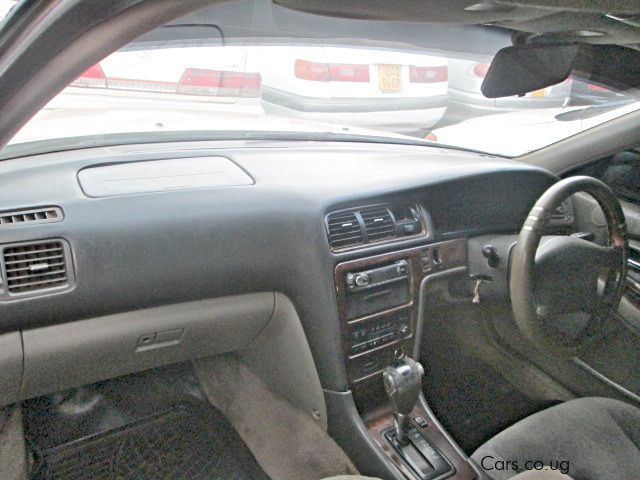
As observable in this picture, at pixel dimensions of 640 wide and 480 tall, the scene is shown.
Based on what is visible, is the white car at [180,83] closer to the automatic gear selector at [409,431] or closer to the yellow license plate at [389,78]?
the yellow license plate at [389,78]

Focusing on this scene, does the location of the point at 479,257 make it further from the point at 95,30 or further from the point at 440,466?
the point at 95,30

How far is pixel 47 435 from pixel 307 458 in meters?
0.87

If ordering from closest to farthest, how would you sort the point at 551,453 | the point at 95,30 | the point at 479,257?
the point at 95,30 → the point at 551,453 → the point at 479,257

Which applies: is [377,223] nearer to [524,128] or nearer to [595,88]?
[595,88]

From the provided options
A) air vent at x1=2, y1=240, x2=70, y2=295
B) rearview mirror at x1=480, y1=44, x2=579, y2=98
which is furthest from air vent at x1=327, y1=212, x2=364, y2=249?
air vent at x1=2, y1=240, x2=70, y2=295

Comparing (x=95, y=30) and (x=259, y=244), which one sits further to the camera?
(x=259, y=244)

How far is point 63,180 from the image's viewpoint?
1684mm

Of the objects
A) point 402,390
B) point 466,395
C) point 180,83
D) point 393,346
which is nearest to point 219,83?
point 180,83

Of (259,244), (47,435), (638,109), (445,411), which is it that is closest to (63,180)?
(259,244)

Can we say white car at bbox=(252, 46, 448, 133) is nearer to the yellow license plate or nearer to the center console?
the yellow license plate

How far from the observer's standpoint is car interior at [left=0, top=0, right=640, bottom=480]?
1.61 meters

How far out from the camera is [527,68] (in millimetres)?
1585

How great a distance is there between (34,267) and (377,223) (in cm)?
101

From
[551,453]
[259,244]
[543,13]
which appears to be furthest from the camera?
[551,453]
